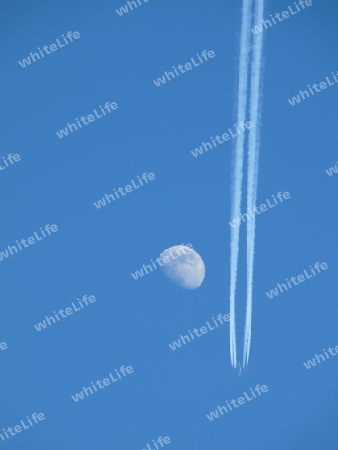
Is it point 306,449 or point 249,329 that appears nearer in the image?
point 249,329

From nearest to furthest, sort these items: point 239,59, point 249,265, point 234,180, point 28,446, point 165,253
Answer: point 239,59, point 234,180, point 249,265, point 165,253, point 28,446

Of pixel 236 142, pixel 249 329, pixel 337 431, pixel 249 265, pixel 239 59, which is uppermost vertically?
pixel 239 59

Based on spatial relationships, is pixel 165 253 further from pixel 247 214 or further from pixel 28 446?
pixel 28 446

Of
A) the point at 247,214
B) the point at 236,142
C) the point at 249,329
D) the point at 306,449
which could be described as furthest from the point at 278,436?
the point at 236,142

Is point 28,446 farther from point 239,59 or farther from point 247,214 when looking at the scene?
point 239,59

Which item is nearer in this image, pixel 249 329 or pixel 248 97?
pixel 248 97

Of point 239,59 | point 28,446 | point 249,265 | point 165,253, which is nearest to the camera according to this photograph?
point 239,59

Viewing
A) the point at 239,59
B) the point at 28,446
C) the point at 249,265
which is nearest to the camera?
the point at 239,59

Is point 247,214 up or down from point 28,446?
up

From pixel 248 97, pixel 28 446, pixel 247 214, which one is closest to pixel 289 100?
pixel 248 97
